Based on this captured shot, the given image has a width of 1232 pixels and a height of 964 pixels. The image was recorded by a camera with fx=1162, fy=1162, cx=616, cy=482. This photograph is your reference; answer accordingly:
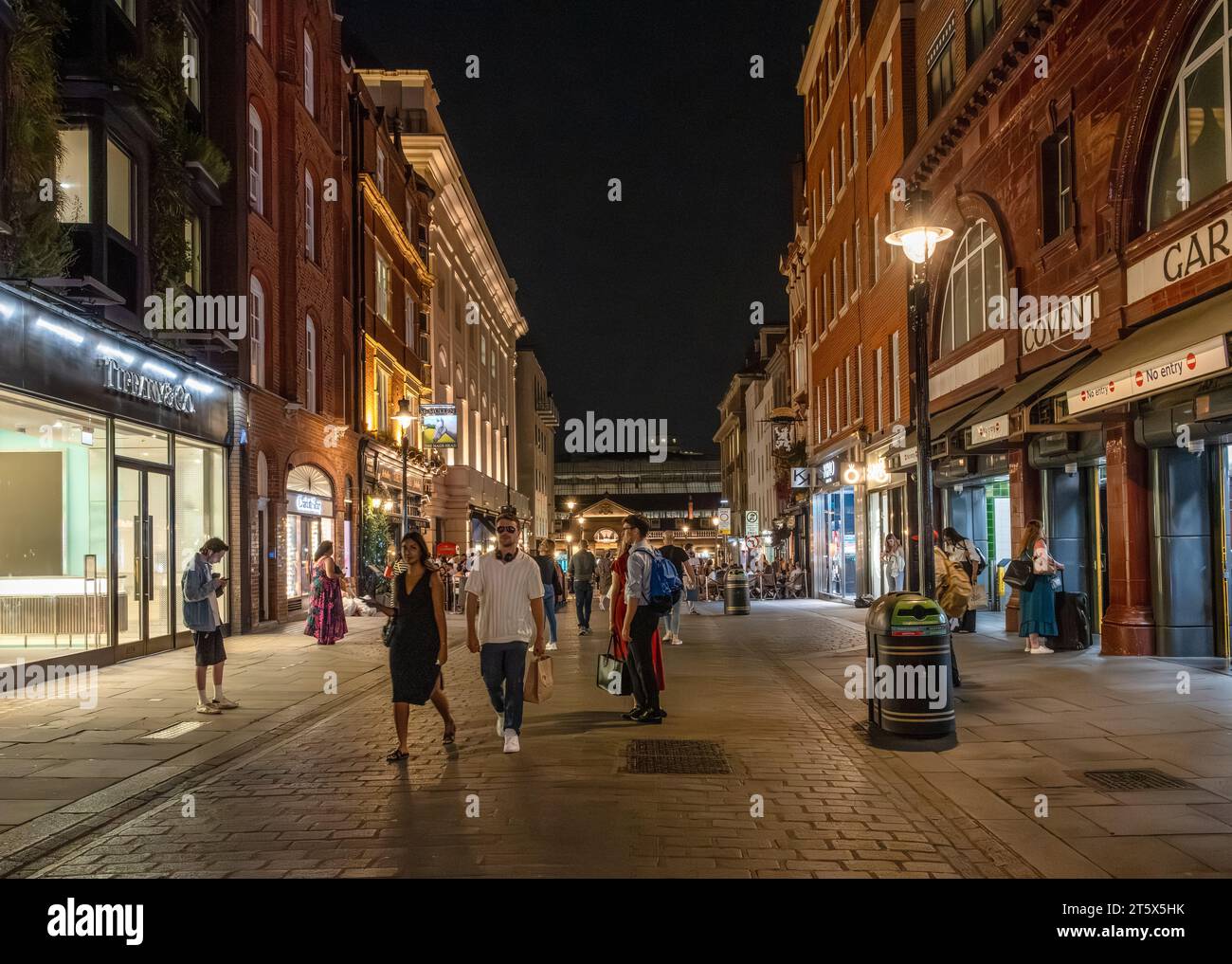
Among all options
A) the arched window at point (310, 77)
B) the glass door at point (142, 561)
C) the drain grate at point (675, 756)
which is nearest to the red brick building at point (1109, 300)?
the drain grate at point (675, 756)

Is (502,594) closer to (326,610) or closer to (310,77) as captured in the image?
(326,610)

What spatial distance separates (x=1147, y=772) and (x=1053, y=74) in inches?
490

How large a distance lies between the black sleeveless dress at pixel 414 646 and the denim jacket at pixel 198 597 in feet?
10.8

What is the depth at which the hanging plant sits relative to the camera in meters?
14.2

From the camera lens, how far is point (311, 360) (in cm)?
2894

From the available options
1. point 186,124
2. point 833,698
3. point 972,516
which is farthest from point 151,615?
point 972,516

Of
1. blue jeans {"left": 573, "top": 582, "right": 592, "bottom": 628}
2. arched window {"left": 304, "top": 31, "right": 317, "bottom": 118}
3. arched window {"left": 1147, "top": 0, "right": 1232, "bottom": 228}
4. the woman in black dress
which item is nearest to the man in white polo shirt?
the woman in black dress

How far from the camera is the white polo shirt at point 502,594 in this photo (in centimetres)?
916

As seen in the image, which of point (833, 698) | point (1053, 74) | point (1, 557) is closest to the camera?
point (833, 698)

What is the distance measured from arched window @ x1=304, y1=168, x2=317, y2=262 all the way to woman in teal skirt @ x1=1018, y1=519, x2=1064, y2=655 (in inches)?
746

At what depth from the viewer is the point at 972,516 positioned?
23906mm

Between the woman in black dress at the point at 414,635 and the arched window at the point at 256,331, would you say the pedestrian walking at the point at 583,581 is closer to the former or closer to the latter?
the arched window at the point at 256,331

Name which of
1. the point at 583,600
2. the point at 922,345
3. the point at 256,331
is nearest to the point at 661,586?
the point at 922,345

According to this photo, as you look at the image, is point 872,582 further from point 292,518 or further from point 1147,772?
point 1147,772
